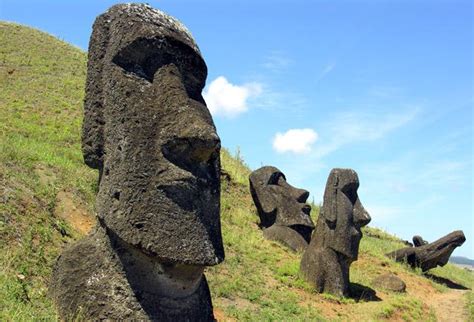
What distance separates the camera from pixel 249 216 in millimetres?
16703

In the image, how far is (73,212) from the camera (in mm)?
9539

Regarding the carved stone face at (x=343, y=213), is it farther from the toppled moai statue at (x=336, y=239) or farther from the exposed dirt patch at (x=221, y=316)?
the exposed dirt patch at (x=221, y=316)

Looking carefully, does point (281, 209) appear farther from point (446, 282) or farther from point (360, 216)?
point (446, 282)

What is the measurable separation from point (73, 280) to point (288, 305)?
18.8ft

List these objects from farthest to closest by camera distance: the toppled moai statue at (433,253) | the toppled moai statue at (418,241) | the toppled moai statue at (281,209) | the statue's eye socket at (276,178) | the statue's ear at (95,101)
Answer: the toppled moai statue at (418,241) → the statue's eye socket at (276,178) → the toppled moai statue at (433,253) → the toppled moai statue at (281,209) → the statue's ear at (95,101)

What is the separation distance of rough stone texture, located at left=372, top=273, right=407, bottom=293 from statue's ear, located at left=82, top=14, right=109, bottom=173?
10.3 metres

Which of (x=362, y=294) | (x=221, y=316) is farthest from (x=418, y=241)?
(x=221, y=316)

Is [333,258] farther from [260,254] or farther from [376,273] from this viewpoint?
[376,273]

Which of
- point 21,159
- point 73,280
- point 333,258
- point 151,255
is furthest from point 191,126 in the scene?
point 333,258

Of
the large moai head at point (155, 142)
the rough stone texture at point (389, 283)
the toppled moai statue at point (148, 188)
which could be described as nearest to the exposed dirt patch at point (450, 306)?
the rough stone texture at point (389, 283)

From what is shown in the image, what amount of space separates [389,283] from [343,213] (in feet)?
10.1

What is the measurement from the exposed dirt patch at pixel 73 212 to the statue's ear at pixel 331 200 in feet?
17.0

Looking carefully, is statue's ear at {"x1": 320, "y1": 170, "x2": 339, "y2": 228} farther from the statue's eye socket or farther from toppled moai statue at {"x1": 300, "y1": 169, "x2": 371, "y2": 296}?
the statue's eye socket

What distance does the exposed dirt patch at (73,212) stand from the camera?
9.04 m
